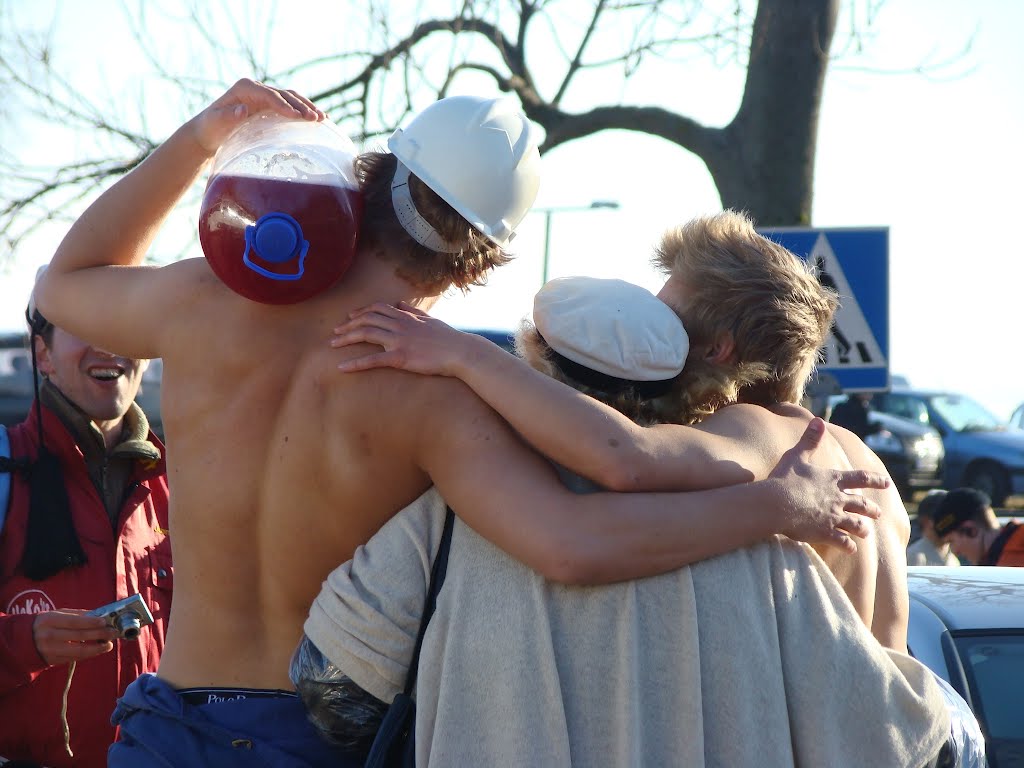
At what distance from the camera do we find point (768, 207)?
734cm

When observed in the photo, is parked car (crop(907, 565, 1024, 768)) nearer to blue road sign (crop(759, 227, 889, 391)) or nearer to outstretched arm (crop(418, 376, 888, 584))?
outstretched arm (crop(418, 376, 888, 584))

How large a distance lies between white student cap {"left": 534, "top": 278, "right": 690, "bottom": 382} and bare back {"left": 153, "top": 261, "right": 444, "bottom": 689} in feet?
0.97

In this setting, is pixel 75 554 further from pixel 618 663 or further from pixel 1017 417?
pixel 1017 417

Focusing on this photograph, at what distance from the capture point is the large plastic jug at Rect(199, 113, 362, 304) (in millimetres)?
2105

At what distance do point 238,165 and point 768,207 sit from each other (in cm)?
553

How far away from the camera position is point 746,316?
2473mm

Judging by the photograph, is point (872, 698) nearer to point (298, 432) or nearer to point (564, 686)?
point (564, 686)

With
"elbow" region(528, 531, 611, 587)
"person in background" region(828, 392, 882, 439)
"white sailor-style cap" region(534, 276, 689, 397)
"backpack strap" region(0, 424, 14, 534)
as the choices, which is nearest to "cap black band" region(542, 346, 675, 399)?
"white sailor-style cap" region(534, 276, 689, 397)

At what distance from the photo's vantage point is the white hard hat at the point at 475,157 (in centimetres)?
221

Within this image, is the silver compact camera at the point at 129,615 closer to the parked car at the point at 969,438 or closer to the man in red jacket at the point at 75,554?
the man in red jacket at the point at 75,554

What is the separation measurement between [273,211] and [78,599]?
1530 millimetres

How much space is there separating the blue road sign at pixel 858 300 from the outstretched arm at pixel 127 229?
15.3 feet

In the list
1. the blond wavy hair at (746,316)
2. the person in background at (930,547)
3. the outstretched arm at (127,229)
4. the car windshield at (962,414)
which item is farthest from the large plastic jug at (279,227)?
the car windshield at (962,414)

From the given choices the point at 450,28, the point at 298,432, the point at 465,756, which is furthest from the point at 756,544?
the point at 450,28
